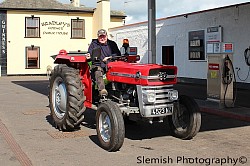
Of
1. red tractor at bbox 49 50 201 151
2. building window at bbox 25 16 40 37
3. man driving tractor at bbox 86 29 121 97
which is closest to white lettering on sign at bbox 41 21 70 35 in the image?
building window at bbox 25 16 40 37

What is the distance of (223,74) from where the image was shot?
1084 cm

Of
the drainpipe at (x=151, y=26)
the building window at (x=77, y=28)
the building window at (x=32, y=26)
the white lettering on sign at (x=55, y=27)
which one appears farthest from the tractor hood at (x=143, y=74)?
the building window at (x=77, y=28)

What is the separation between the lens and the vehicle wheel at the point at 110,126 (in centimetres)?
595

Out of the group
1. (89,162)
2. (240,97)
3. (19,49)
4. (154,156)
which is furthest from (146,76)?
(19,49)

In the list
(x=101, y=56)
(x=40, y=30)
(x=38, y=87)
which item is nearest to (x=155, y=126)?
(x=101, y=56)

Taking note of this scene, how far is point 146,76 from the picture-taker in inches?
247

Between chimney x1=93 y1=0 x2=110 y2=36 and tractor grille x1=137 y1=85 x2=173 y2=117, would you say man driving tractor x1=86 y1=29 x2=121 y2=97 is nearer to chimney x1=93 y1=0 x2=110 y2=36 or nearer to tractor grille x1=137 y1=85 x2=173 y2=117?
tractor grille x1=137 y1=85 x2=173 y2=117

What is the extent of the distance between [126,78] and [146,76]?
46cm

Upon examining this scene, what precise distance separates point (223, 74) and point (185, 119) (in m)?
4.17

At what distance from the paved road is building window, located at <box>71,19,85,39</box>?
22943 millimetres

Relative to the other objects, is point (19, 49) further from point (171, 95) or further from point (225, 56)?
point (171, 95)

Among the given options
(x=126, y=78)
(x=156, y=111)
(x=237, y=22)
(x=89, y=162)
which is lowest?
(x=89, y=162)

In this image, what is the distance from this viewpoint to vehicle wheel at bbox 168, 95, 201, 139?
681 cm

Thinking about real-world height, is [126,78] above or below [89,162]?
above
